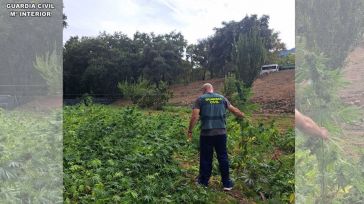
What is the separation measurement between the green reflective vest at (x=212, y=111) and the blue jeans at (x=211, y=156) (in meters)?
0.14

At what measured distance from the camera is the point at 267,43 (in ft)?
59.7

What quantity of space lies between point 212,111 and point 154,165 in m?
1.07

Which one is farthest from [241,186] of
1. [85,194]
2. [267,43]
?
[267,43]

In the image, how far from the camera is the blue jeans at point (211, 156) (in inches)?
160

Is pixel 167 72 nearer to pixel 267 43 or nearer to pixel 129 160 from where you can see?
pixel 267 43

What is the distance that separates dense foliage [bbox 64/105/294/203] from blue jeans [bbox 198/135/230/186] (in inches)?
6.2

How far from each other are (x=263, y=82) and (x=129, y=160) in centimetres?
1273

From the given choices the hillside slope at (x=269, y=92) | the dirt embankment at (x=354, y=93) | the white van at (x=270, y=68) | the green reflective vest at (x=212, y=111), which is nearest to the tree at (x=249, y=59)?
the hillside slope at (x=269, y=92)

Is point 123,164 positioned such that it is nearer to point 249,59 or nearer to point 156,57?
point 249,59

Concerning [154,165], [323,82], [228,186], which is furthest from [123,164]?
[323,82]

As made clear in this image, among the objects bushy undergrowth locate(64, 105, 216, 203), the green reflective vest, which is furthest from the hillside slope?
the green reflective vest

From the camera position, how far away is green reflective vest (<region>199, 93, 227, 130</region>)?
4.03m

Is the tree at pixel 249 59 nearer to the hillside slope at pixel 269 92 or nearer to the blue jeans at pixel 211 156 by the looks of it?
the hillside slope at pixel 269 92

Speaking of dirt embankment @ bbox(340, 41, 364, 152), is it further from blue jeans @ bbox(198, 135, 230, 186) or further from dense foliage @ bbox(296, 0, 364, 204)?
blue jeans @ bbox(198, 135, 230, 186)
